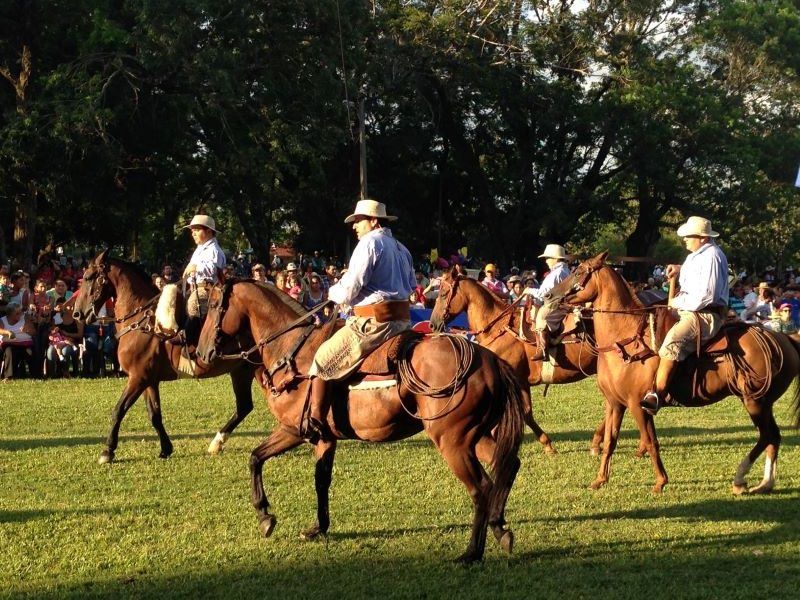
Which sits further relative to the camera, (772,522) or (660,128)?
(660,128)

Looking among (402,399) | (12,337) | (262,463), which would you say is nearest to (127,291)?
(262,463)

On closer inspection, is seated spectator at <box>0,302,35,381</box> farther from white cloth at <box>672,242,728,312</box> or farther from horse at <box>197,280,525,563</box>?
white cloth at <box>672,242,728,312</box>

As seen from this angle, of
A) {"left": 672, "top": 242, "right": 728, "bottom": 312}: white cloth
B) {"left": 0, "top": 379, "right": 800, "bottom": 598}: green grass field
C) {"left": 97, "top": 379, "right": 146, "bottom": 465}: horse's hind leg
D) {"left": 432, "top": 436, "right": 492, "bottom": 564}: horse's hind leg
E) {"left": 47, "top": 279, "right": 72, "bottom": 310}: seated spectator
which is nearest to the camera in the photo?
{"left": 0, "top": 379, "right": 800, "bottom": 598}: green grass field

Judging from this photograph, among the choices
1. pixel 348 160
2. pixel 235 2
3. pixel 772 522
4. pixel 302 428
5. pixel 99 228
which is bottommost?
pixel 772 522

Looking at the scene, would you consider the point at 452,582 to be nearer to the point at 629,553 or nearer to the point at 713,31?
the point at 629,553

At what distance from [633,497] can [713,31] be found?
33.4 meters

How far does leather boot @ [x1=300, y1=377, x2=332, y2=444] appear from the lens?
777 centimetres

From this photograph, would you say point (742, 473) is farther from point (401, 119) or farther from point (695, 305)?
point (401, 119)

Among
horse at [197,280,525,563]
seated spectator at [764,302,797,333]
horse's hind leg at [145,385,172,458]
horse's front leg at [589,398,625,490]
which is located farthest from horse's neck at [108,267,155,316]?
seated spectator at [764,302,797,333]

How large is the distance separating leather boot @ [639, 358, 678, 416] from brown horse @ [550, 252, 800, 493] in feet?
0.40

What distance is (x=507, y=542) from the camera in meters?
7.48

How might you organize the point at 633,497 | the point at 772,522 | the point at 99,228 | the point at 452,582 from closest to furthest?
1. the point at 452,582
2. the point at 772,522
3. the point at 633,497
4. the point at 99,228

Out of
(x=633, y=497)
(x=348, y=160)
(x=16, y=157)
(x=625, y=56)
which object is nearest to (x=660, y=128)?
(x=625, y=56)

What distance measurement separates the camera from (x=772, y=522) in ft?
→ 28.3
